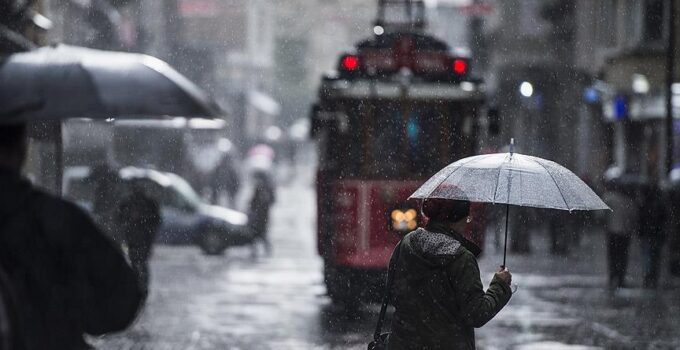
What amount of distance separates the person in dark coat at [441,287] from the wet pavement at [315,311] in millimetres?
7102

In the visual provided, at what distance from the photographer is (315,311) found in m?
16.8

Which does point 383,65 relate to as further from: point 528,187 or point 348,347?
point 528,187

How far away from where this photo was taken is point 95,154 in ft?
119

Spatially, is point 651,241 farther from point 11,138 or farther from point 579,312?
point 11,138

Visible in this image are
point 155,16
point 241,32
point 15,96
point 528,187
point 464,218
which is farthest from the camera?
point 241,32

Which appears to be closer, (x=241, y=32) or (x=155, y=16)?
(x=155, y=16)

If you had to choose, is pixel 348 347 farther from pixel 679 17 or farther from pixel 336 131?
pixel 679 17

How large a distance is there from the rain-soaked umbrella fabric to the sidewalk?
747 centimetres

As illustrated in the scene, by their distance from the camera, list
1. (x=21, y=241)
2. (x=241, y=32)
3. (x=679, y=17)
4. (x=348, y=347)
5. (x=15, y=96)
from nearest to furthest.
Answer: (x=21, y=241)
(x=15, y=96)
(x=348, y=347)
(x=679, y=17)
(x=241, y=32)

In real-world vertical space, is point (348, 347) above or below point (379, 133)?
below

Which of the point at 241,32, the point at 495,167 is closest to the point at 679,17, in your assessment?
the point at 495,167

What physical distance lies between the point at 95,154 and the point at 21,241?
31.8 m

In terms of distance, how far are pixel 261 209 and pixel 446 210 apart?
22.5 metres

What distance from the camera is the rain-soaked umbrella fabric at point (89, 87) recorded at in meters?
5.95
